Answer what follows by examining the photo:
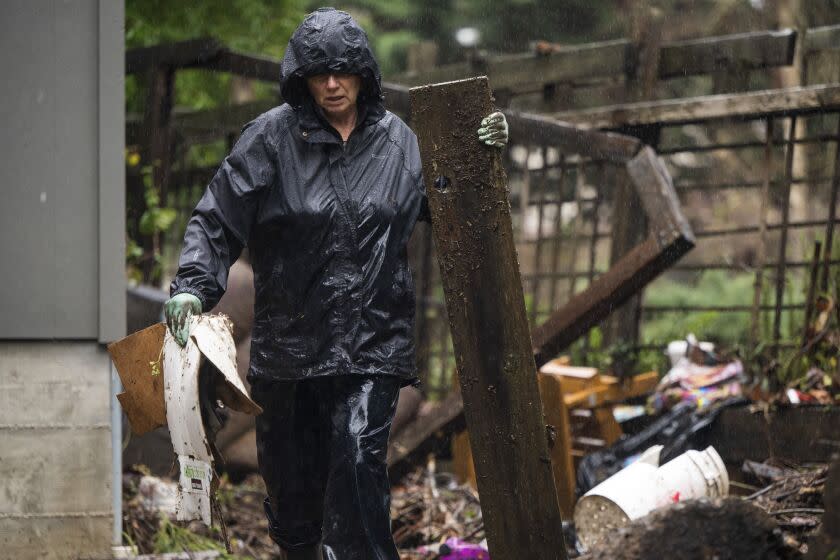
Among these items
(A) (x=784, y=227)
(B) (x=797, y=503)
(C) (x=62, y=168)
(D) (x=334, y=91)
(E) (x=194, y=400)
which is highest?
(D) (x=334, y=91)

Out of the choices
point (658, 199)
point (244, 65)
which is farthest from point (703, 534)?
point (244, 65)

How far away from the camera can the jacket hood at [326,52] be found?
4070 mm

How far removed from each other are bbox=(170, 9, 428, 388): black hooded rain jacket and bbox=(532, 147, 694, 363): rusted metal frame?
207cm

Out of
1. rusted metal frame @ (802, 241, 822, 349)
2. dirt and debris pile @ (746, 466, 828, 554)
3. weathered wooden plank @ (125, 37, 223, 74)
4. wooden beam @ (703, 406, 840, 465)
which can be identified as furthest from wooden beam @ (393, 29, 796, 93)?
dirt and debris pile @ (746, 466, 828, 554)

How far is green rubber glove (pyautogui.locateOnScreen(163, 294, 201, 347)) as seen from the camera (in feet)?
12.3

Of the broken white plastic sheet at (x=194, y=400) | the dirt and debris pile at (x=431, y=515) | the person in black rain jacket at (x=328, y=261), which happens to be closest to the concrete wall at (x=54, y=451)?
the person in black rain jacket at (x=328, y=261)

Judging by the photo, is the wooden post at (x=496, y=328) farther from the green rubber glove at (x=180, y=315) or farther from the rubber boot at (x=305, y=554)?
the rubber boot at (x=305, y=554)

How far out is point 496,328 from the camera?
144 inches

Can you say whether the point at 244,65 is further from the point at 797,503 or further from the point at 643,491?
the point at 797,503

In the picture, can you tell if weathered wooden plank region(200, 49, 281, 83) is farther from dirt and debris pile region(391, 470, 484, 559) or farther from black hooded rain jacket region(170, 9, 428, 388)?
black hooded rain jacket region(170, 9, 428, 388)

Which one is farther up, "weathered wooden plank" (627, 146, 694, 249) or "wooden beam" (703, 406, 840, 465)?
"weathered wooden plank" (627, 146, 694, 249)

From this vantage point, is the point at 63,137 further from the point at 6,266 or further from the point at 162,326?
the point at 162,326

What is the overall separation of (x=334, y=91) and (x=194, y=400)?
1.26m

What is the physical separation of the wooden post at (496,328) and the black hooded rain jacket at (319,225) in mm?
470
